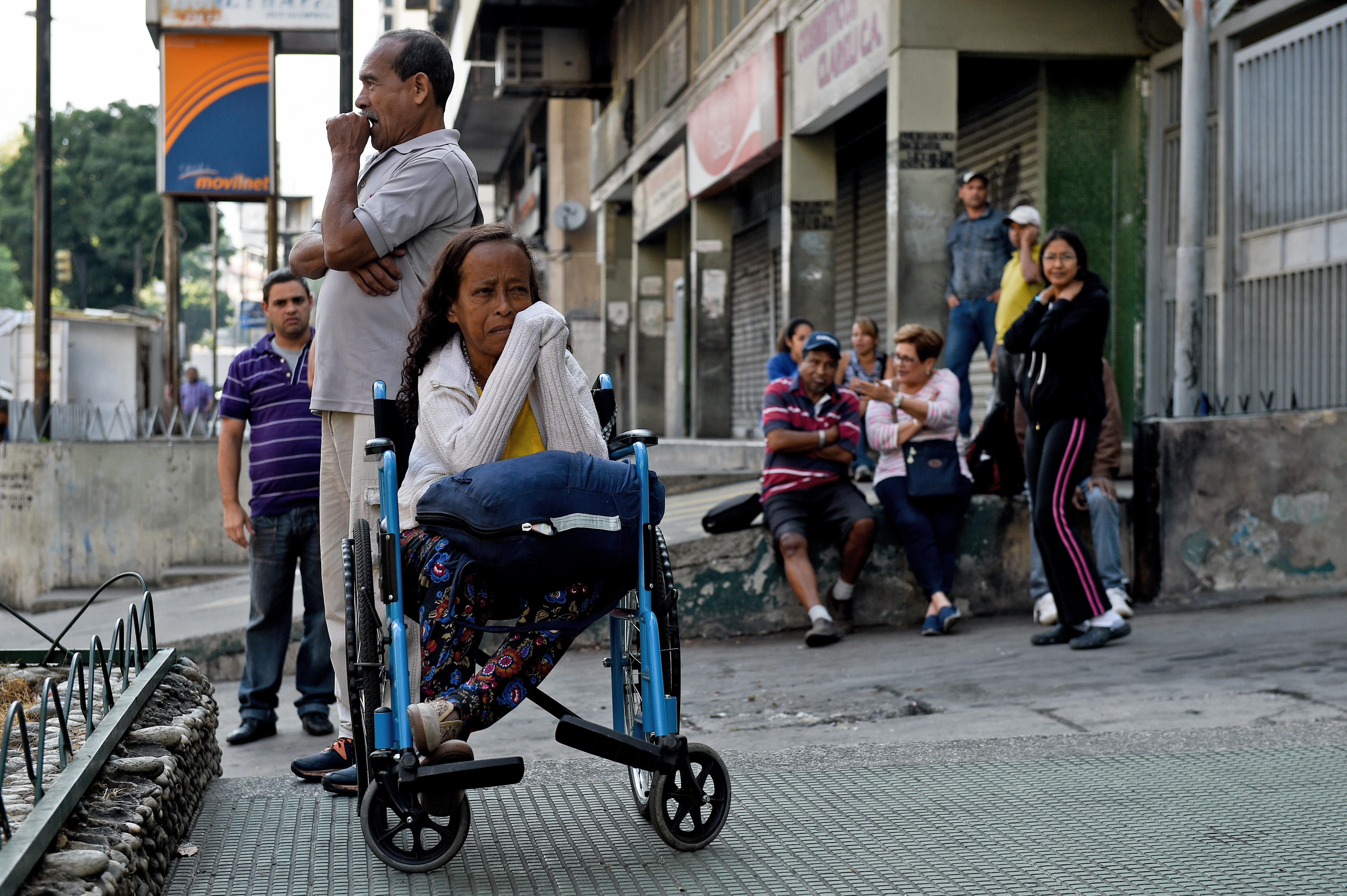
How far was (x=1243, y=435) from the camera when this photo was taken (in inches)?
285

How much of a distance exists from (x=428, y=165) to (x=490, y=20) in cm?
2191

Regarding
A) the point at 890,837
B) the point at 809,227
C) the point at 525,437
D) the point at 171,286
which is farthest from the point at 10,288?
the point at 890,837

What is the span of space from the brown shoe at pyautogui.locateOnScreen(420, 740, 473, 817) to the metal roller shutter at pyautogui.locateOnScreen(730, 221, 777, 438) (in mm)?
15961

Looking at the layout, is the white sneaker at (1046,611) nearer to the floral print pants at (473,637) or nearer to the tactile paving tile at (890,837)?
the tactile paving tile at (890,837)

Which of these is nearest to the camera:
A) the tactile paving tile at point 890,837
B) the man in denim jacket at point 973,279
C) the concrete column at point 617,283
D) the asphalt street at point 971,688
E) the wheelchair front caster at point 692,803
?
the tactile paving tile at point 890,837

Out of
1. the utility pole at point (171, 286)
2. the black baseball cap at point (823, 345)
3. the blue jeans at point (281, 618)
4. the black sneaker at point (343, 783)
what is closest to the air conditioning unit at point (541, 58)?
the utility pole at point (171, 286)

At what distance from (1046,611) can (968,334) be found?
3.02m

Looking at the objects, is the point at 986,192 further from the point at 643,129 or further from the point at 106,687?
the point at 643,129

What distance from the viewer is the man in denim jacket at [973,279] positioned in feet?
30.3

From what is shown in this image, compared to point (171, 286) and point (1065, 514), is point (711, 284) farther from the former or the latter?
point (1065, 514)

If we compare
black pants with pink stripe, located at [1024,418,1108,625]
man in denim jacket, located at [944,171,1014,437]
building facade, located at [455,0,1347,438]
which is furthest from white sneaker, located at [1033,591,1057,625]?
man in denim jacket, located at [944,171,1014,437]

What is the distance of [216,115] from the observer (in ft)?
47.6

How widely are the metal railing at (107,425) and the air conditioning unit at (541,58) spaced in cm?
1463

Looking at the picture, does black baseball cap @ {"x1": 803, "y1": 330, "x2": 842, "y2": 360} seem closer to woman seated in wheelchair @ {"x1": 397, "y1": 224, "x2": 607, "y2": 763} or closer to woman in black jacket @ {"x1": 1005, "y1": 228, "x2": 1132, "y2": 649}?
woman in black jacket @ {"x1": 1005, "y1": 228, "x2": 1132, "y2": 649}
